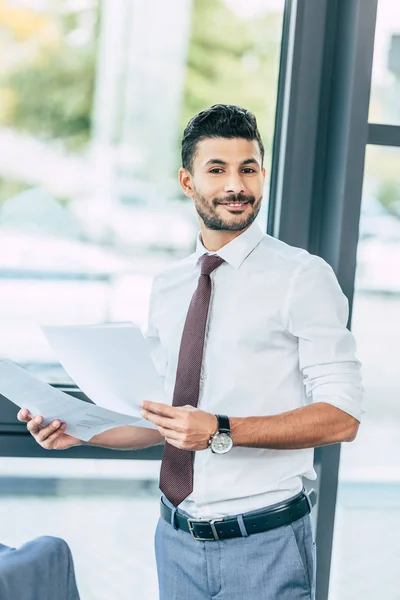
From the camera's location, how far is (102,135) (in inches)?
86.7

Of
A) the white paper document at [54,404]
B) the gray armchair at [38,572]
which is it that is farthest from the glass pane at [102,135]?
the gray armchair at [38,572]

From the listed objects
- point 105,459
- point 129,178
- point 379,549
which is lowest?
point 379,549

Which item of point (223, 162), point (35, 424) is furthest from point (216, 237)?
point (35, 424)

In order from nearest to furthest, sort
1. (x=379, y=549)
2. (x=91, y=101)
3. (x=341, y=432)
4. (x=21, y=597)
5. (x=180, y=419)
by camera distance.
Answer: (x=21, y=597)
(x=180, y=419)
(x=341, y=432)
(x=91, y=101)
(x=379, y=549)

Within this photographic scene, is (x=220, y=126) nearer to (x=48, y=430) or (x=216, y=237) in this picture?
(x=216, y=237)

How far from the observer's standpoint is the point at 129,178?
2.23 metres

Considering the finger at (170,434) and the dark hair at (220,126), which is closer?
the finger at (170,434)

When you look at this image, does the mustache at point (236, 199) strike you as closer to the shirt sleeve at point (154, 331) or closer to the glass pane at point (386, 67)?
the shirt sleeve at point (154, 331)

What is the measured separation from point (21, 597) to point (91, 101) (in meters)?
1.34

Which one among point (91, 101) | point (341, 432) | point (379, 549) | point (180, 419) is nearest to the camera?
point (180, 419)

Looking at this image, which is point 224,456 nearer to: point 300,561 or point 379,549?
point 300,561

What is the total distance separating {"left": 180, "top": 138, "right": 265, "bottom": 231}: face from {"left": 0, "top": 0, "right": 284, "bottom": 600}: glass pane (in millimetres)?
518

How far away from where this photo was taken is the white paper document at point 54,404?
1466mm

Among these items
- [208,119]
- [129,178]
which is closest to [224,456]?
[208,119]
